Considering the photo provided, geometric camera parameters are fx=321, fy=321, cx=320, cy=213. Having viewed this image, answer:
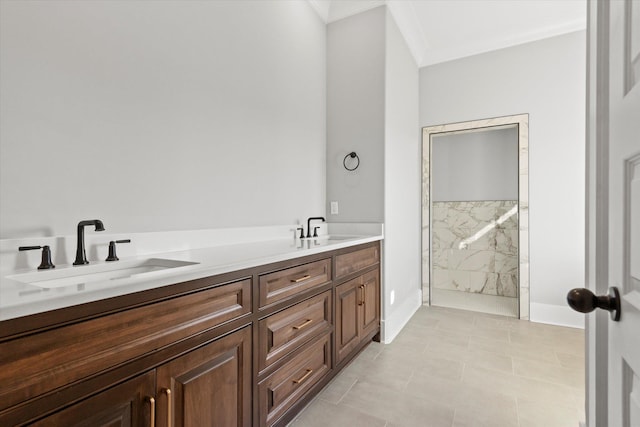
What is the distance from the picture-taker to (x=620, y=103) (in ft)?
2.08

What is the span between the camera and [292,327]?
1.60 m

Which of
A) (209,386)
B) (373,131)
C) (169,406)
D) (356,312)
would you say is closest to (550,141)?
(373,131)

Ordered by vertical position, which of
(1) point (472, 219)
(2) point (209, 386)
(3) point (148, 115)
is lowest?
(2) point (209, 386)

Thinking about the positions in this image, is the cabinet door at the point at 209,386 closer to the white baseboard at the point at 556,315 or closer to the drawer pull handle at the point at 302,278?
the drawer pull handle at the point at 302,278

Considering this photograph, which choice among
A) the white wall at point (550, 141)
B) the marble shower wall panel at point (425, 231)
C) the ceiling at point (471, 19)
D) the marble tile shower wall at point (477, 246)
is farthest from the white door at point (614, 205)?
the marble tile shower wall at point (477, 246)

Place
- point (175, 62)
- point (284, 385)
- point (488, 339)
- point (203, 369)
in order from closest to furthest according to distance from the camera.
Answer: point (203, 369) → point (284, 385) → point (175, 62) → point (488, 339)

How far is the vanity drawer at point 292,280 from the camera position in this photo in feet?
4.68

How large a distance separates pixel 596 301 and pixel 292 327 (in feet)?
4.08

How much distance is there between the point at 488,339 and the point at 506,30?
10.2ft

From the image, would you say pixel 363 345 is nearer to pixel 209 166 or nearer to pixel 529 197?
pixel 209 166

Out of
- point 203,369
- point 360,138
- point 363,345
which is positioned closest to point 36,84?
point 203,369

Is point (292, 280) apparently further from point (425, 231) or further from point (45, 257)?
point (425, 231)

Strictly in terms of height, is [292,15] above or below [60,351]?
above

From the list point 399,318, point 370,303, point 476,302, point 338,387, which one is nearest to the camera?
point 338,387
